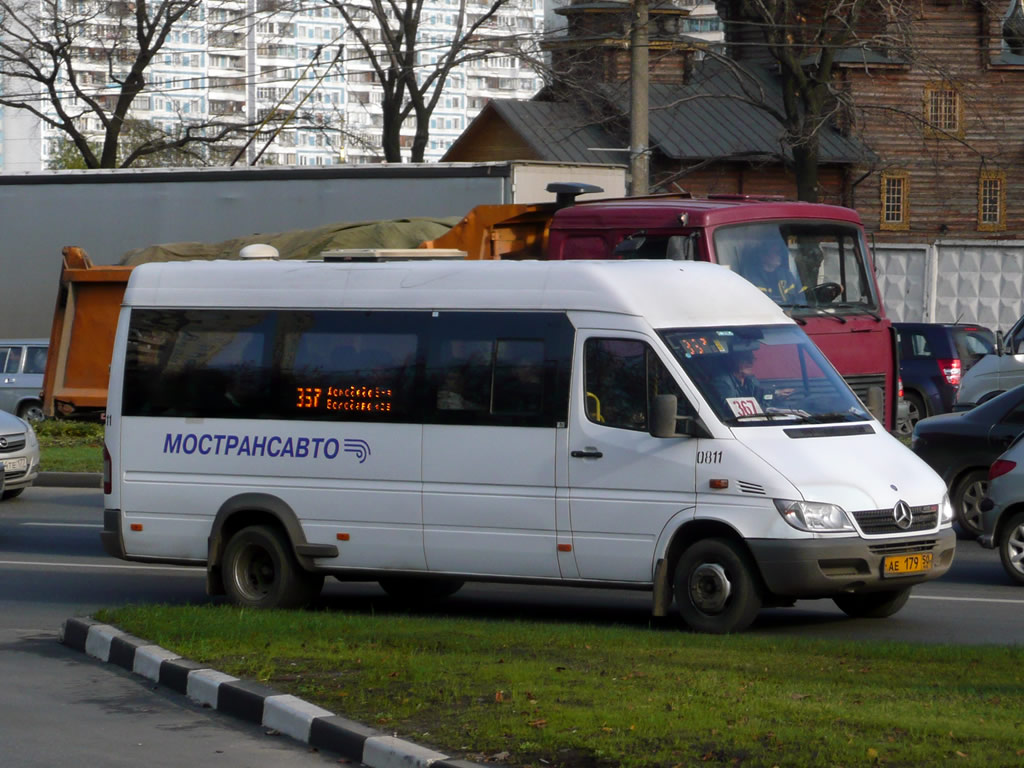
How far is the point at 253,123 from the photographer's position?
47.8 meters

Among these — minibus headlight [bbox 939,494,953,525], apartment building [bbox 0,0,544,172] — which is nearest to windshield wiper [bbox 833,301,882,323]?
minibus headlight [bbox 939,494,953,525]

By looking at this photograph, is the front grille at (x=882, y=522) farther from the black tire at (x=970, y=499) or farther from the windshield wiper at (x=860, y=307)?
the black tire at (x=970, y=499)

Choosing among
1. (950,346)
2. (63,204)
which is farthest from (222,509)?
(950,346)

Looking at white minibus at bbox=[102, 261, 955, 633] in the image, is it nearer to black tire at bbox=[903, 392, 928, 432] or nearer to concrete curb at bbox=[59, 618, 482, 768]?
concrete curb at bbox=[59, 618, 482, 768]

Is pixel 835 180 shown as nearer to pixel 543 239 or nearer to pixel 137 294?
pixel 543 239

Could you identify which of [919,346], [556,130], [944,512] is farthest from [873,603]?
[556,130]

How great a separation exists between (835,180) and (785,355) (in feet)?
141

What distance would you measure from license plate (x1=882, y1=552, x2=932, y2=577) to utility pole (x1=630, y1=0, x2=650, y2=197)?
12.8m

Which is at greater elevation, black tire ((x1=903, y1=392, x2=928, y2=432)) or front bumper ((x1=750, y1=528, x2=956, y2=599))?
black tire ((x1=903, y1=392, x2=928, y2=432))

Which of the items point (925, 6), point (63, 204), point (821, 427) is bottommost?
point (821, 427)

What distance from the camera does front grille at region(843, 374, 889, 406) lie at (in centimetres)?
1435

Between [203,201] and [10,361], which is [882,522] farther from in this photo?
[10,361]

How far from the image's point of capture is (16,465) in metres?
18.4

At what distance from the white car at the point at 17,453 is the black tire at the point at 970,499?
1028 centimetres
